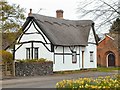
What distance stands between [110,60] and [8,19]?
28.3 metres

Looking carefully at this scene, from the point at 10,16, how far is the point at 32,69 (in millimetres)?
6261

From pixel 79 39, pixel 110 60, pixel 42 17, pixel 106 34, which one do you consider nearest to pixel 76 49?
pixel 79 39

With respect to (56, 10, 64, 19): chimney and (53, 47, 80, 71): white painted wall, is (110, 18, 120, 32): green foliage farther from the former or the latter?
(56, 10, 64, 19): chimney

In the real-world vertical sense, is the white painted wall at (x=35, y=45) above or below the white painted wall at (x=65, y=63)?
above

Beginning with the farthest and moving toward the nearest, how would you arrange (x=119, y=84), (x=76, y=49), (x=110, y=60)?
1. (x=110, y=60)
2. (x=76, y=49)
3. (x=119, y=84)

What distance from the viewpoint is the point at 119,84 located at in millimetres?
11461

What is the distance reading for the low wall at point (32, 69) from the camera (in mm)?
32188

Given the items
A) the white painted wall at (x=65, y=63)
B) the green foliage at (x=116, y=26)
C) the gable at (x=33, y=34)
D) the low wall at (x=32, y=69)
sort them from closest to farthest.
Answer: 1. the green foliage at (x=116, y=26)
2. the low wall at (x=32, y=69)
3. the gable at (x=33, y=34)
4. the white painted wall at (x=65, y=63)

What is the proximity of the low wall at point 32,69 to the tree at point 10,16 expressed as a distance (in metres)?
4.34

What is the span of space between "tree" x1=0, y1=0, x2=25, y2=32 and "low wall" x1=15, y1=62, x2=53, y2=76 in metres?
4.34

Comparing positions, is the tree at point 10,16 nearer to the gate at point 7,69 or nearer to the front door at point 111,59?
the gate at point 7,69

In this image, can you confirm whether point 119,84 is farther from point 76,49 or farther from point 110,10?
point 76,49

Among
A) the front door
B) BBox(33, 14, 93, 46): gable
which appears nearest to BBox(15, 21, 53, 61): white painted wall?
BBox(33, 14, 93, 46): gable

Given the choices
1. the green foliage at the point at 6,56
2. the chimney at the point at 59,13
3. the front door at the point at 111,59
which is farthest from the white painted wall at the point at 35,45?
the front door at the point at 111,59
